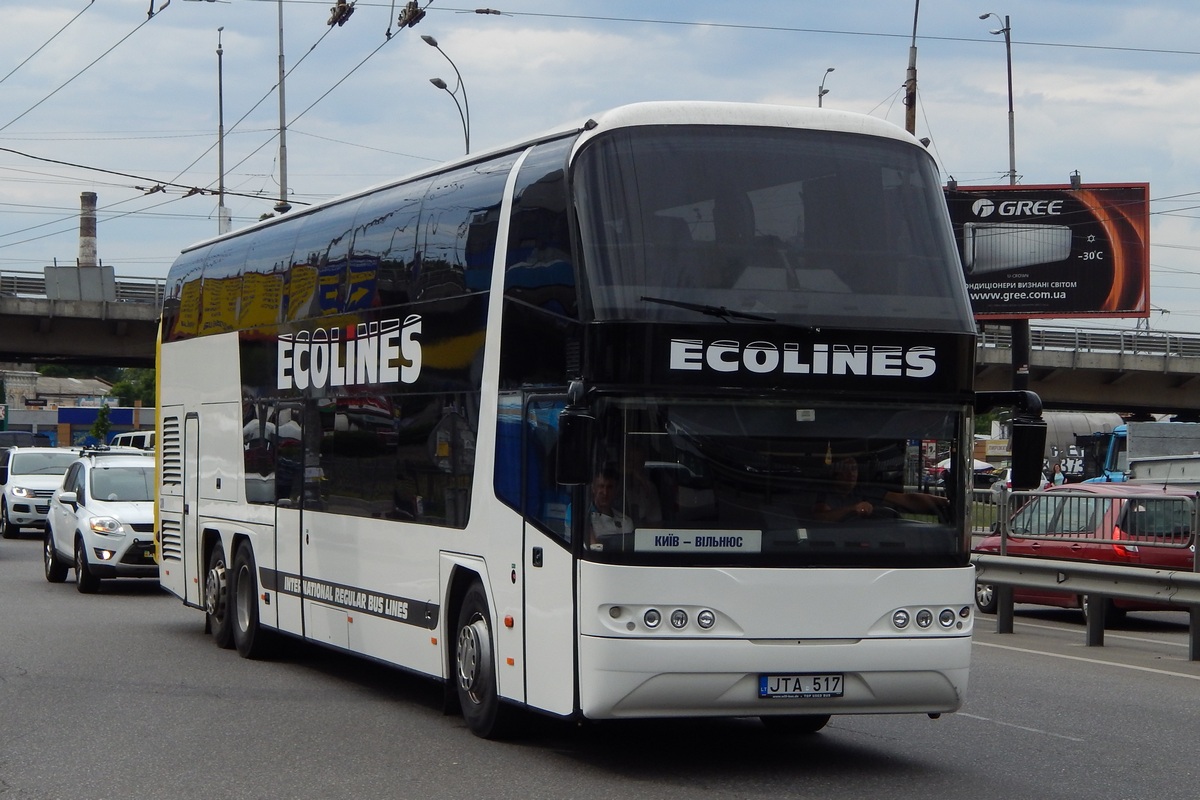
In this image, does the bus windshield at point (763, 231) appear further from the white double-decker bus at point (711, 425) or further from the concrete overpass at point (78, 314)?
the concrete overpass at point (78, 314)

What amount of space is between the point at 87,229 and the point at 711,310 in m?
86.2

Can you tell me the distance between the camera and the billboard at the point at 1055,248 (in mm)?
39938

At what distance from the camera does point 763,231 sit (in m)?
8.87

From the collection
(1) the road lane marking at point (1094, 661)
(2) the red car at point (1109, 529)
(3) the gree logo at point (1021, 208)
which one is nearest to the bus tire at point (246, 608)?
(1) the road lane marking at point (1094, 661)

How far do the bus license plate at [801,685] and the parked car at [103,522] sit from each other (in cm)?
1445

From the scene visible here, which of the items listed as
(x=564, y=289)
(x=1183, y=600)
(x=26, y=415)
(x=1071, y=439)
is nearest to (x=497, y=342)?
(x=564, y=289)

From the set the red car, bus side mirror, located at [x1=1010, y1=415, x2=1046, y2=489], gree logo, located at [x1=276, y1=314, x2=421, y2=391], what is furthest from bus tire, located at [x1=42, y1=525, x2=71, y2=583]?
bus side mirror, located at [x1=1010, y1=415, x2=1046, y2=489]

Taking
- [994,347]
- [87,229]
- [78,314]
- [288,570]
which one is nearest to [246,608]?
[288,570]

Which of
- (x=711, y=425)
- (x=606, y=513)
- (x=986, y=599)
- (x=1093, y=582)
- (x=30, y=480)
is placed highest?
(x=711, y=425)

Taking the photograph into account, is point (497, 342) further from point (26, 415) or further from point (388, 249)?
point (26, 415)

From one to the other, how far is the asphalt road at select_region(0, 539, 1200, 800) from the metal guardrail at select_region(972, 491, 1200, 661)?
1.11 metres

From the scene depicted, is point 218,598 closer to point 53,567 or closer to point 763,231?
point 763,231

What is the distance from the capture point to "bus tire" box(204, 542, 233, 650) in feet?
49.7

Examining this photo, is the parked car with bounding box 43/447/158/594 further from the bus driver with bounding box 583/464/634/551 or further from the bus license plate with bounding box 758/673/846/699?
the bus license plate with bounding box 758/673/846/699
